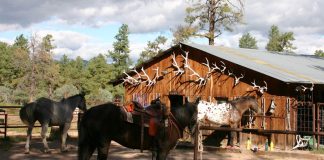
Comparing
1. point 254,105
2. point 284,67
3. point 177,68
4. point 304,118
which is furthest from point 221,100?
point 304,118

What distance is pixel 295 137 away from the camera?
54.6 ft

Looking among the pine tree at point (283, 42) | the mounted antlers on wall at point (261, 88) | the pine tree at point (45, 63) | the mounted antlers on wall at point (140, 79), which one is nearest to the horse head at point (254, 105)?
the mounted antlers on wall at point (261, 88)

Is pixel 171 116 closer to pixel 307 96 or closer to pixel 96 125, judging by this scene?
pixel 96 125

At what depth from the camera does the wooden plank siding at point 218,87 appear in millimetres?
→ 16625

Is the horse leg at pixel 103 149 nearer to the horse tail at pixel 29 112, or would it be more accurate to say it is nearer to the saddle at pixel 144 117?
the saddle at pixel 144 117

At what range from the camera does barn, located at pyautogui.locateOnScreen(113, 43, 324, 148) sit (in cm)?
1652

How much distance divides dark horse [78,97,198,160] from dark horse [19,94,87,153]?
20.5 ft

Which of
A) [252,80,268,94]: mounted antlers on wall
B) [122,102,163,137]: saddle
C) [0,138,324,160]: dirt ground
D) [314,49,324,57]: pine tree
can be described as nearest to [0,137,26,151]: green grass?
[0,138,324,160]: dirt ground

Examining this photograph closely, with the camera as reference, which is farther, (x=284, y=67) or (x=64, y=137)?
(x=284, y=67)

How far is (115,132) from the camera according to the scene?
8.34 meters

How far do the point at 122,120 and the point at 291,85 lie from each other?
9.90 meters

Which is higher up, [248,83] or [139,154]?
[248,83]

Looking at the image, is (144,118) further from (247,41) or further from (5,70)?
(247,41)

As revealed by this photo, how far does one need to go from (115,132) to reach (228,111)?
30.0ft
